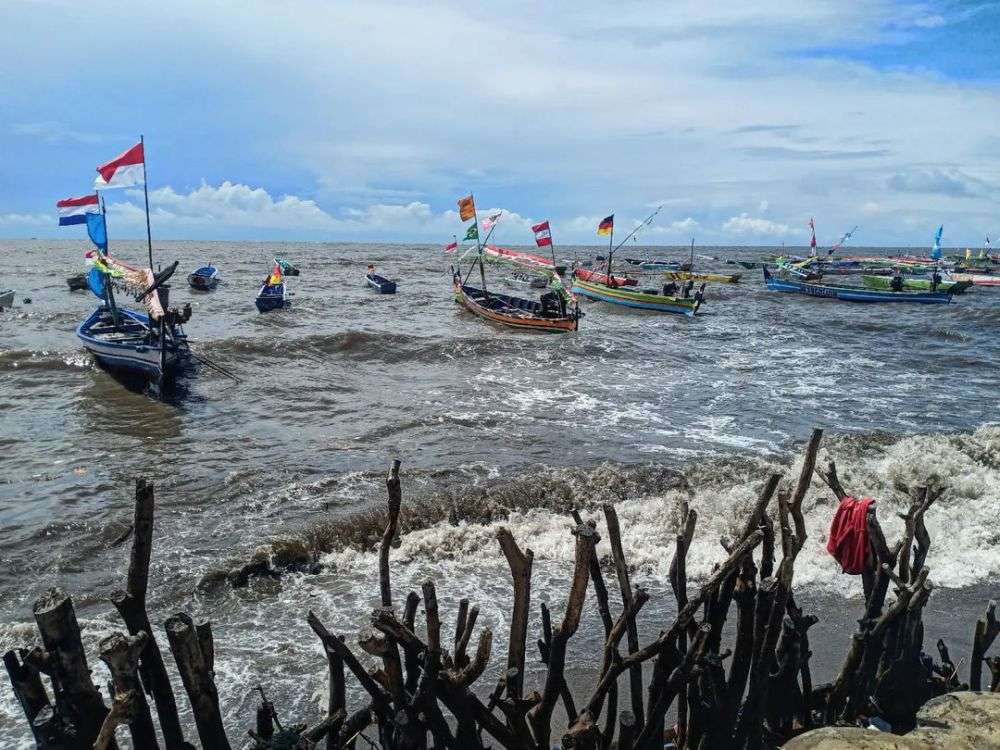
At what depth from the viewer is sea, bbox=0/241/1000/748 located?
8125 millimetres

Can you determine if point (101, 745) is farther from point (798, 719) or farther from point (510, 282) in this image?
point (510, 282)

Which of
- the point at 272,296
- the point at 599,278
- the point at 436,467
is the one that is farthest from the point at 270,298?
the point at 436,467

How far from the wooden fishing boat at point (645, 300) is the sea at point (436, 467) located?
10992mm

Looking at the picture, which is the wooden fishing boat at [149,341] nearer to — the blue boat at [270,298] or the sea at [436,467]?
the sea at [436,467]

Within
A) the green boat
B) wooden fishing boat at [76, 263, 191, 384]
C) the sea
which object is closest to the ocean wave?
the sea

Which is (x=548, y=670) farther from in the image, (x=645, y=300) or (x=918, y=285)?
(x=918, y=285)

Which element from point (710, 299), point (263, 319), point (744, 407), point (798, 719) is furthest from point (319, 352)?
point (710, 299)

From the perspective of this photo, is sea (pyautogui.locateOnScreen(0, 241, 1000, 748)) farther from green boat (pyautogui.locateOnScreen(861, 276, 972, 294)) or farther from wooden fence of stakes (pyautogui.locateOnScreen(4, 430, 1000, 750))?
green boat (pyautogui.locateOnScreen(861, 276, 972, 294))

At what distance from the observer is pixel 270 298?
37.1 meters

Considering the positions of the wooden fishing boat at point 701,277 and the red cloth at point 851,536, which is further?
the wooden fishing boat at point 701,277

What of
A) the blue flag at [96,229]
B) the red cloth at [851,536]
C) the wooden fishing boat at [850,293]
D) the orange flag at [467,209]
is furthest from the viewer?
the wooden fishing boat at [850,293]

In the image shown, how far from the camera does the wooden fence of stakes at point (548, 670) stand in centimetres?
360

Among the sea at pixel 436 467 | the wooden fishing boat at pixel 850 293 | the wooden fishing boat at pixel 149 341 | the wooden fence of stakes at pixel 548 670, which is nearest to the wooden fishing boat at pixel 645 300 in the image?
the sea at pixel 436 467

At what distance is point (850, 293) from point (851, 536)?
4939 cm
